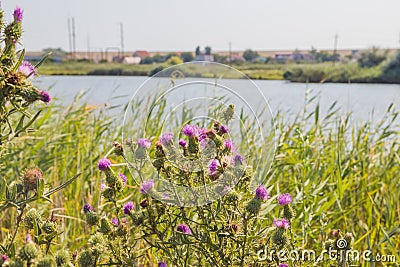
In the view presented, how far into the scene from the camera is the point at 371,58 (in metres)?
16.6

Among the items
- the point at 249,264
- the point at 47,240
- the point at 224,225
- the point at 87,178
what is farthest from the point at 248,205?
the point at 87,178

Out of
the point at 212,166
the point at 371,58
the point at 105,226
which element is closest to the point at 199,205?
the point at 212,166

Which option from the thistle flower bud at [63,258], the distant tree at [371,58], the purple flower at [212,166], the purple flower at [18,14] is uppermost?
the purple flower at [18,14]

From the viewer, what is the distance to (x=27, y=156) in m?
3.26

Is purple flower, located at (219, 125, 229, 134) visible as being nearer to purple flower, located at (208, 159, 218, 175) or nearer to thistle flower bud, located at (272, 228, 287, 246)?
purple flower, located at (208, 159, 218, 175)

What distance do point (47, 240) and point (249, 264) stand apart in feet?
1.54

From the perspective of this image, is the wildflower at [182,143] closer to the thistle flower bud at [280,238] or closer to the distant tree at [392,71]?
the thistle flower bud at [280,238]

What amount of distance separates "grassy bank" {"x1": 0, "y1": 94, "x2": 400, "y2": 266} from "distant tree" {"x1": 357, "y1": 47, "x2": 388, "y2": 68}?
1339 centimetres

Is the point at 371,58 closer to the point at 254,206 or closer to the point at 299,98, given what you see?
the point at 299,98

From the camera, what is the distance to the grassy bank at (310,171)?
7.59 ft

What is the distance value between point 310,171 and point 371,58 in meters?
15.1

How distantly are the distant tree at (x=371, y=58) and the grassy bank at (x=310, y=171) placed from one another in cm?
1339

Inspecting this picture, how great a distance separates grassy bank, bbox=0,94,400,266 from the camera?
2312mm

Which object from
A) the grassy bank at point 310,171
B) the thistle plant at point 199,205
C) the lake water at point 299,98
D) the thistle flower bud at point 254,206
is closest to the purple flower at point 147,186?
the thistle plant at point 199,205
